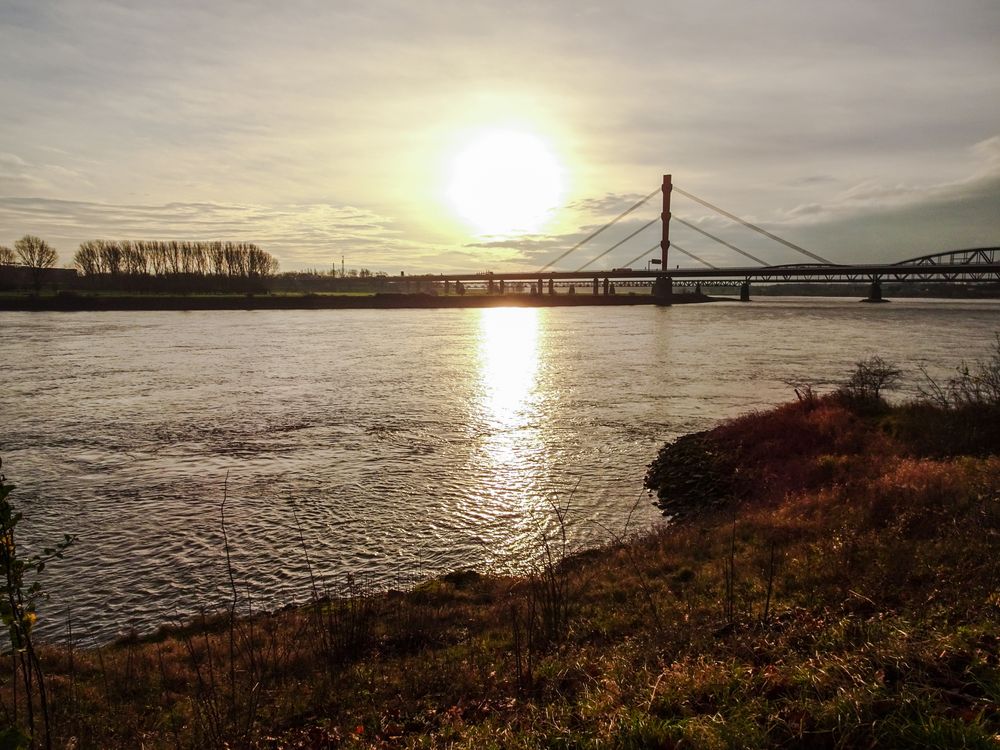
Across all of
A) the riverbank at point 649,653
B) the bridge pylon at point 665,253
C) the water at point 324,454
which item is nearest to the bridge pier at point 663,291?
the bridge pylon at point 665,253

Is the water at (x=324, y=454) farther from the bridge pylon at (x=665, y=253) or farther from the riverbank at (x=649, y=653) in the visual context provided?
the bridge pylon at (x=665, y=253)

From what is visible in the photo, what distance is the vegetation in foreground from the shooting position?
173 inches

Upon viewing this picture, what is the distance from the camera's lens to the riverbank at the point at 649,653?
4395 mm

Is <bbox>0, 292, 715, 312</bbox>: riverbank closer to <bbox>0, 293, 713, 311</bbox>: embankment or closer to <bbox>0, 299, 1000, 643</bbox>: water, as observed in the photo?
<bbox>0, 293, 713, 311</bbox>: embankment

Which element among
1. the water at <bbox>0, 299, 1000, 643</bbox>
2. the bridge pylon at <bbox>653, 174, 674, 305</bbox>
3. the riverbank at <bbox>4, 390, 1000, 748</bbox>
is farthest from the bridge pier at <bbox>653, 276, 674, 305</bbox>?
the riverbank at <bbox>4, 390, 1000, 748</bbox>

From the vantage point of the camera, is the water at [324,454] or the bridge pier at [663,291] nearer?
the water at [324,454]

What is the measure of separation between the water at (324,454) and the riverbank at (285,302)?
79.9 meters

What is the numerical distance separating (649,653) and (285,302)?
455 feet

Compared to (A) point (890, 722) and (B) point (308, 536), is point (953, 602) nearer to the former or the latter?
(A) point (890, 722)

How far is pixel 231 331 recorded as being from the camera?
72250mm

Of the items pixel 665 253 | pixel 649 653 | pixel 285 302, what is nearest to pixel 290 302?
pixel 285 302

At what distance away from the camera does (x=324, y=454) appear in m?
20.1

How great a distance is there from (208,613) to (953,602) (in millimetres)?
10754

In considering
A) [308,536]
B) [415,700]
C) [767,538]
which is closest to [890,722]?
[415,700]
